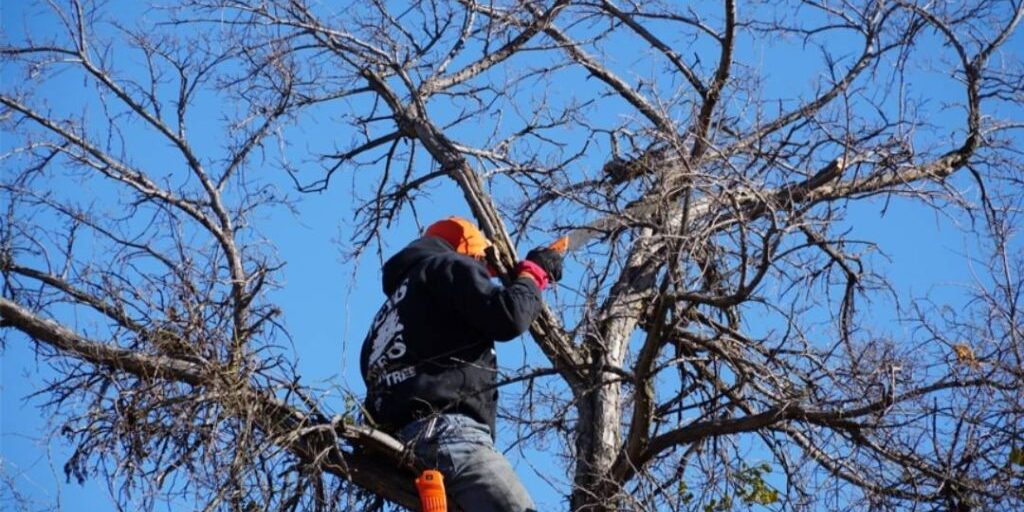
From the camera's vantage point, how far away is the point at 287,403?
6.90 meters

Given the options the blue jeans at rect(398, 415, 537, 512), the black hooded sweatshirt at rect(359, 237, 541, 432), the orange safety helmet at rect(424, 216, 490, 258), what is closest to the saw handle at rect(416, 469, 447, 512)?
the blue jeans at rect(398, 415, 537, 512)

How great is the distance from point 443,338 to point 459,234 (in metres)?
0.64

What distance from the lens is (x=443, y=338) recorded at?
7.26 meters

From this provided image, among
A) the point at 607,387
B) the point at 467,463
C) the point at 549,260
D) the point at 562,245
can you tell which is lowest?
the point at 467,463

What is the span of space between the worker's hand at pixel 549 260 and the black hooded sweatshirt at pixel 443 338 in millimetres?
386

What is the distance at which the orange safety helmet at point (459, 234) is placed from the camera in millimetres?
7727

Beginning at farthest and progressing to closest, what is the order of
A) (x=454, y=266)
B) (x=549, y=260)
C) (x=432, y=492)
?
(x=549, y=260)
(x=454, y=266)
(x=432, y=492)

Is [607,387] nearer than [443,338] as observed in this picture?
No

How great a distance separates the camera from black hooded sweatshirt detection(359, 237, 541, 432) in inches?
278

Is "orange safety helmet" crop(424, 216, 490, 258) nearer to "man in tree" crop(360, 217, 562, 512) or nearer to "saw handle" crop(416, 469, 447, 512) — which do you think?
"man in tree" crop(360, 217, 562, 512)

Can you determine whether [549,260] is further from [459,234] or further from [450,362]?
[450,362]

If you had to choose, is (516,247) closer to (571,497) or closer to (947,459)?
(571,497)

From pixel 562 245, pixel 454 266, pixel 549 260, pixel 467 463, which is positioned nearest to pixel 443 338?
pixel 454 266

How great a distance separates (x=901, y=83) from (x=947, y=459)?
1.81 metres
